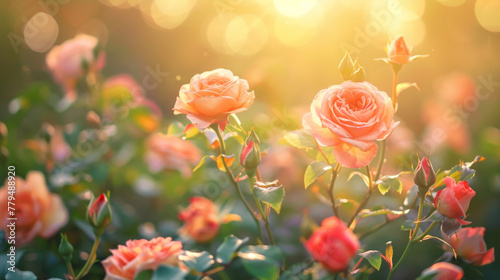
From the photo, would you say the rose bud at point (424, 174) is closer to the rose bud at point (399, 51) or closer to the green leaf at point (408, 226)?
the green leaf at point (408, 226)

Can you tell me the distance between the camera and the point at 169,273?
0.58 metres

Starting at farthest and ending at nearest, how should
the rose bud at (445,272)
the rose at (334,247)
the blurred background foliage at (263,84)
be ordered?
1. the blurred background foliage at (263,84)
2. the rose bud at (445,272)
3. the rose at (334,247)

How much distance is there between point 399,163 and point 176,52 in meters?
1.79

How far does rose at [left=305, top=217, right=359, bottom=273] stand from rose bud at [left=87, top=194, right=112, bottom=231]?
0.36 m

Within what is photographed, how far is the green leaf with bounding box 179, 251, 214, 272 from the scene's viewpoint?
602 millimetres

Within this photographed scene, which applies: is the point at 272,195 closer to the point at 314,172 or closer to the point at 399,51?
the point at 314,172

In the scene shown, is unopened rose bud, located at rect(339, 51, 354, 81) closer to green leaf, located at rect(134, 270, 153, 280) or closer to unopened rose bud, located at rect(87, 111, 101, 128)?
green leaf, located at rect(134, 270, 153, 280)

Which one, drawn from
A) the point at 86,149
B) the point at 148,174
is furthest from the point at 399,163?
the point at 86,149

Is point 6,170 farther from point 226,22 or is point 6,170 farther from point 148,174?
point 226,22

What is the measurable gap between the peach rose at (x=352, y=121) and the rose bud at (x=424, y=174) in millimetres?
62

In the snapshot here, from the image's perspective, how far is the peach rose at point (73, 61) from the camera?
1.38 m

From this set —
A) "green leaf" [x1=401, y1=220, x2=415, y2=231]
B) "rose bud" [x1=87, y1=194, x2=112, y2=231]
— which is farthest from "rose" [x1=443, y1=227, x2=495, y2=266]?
"rose bud" [x1=87, y1=194, x2=112, y2=231]

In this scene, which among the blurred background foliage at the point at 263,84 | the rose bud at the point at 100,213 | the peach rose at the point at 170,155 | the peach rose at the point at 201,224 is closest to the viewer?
the rose bud at the point at 100,213

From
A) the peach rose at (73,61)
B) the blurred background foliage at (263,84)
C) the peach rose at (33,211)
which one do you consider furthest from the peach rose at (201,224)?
the peach rose at (73,61)
